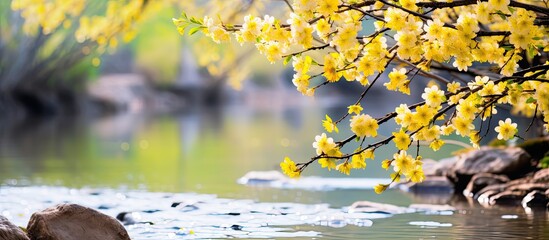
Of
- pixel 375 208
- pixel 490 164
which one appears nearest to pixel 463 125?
pixel 375 208

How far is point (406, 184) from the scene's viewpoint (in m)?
12.9

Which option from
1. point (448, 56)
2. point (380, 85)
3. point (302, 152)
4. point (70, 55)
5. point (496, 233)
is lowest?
point (496, 233)

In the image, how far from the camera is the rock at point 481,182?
1187cm

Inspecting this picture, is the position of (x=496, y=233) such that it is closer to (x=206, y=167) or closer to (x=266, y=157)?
(x=206, y=167)

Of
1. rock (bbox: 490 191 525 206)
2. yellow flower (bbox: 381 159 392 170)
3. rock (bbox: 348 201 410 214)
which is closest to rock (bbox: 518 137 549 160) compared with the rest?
Answer: rock (bbox: 490 191 525 206)

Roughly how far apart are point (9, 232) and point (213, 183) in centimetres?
681

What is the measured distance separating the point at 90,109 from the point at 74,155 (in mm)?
29615

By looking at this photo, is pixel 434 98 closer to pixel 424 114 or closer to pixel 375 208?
pixel 424 114

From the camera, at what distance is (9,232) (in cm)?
685

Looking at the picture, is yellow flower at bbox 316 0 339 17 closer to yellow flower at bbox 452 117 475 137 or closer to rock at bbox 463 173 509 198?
yellow flower at bbox 452 117 475 137

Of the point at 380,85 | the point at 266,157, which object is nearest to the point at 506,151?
the point at 266,157

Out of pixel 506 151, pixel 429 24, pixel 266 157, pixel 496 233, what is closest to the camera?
pixel 429 24

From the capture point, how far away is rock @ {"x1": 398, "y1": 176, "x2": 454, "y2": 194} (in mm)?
12406

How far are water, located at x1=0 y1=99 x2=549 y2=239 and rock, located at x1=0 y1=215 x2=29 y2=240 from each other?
5.24 ft
